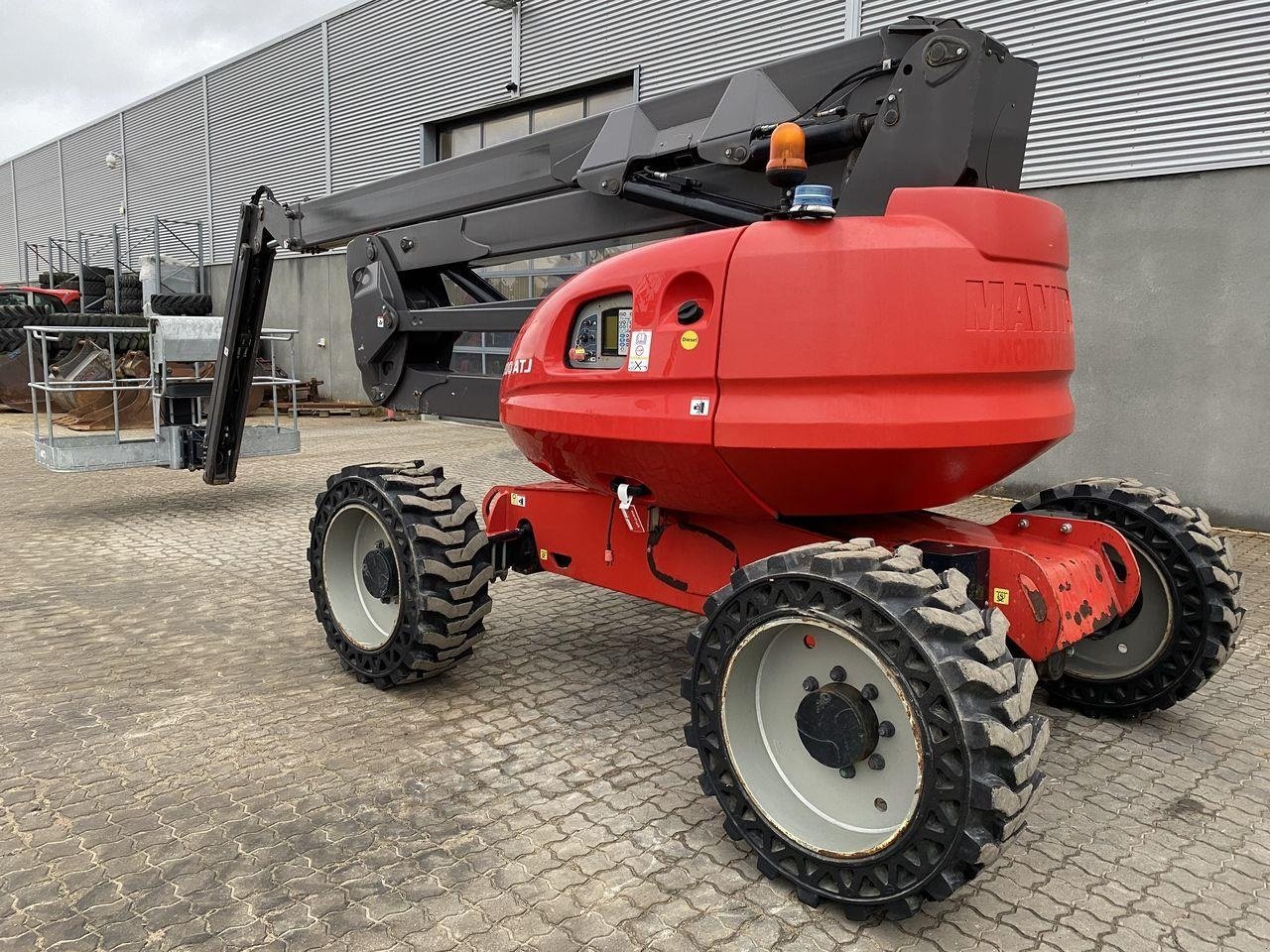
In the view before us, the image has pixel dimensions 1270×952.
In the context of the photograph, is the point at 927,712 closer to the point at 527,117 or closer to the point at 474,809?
the point at 474,809

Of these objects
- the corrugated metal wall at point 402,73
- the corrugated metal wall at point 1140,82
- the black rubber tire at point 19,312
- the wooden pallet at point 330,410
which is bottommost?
the wooden pallet at point 330,410

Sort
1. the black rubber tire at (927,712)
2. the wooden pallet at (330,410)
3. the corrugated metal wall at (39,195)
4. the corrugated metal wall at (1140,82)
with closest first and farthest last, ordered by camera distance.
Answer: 1. the black rubber tire at (927,712)
2. the corrugated metal wall at (1140,82)
3. the wooden pallet at (330,410)
4. the corrugated metal wall at (39,195)

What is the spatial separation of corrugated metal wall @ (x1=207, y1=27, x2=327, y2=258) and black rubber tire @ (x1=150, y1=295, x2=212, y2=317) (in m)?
1.57

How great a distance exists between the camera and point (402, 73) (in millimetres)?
18016

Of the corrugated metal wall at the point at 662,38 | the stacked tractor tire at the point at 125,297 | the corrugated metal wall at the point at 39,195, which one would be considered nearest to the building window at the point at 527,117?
the corrugated metal wall at the point at 662,38

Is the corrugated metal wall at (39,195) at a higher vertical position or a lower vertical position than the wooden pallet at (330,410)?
higher

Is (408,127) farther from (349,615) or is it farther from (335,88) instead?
(349,615)

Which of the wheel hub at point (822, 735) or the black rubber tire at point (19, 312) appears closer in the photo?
the wheel hub at point (822, 735)

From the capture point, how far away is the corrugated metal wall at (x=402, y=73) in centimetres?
1641

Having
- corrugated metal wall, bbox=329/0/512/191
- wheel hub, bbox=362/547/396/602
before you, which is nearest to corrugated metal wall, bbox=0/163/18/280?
corrugated metal wall, bbox=329/0/512/191

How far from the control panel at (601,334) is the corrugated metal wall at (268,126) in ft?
58.8

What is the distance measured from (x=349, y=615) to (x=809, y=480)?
2589mm

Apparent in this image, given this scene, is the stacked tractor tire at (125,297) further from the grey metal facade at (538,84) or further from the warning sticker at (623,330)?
the warning sticker at (623,330)

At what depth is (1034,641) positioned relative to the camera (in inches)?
123
